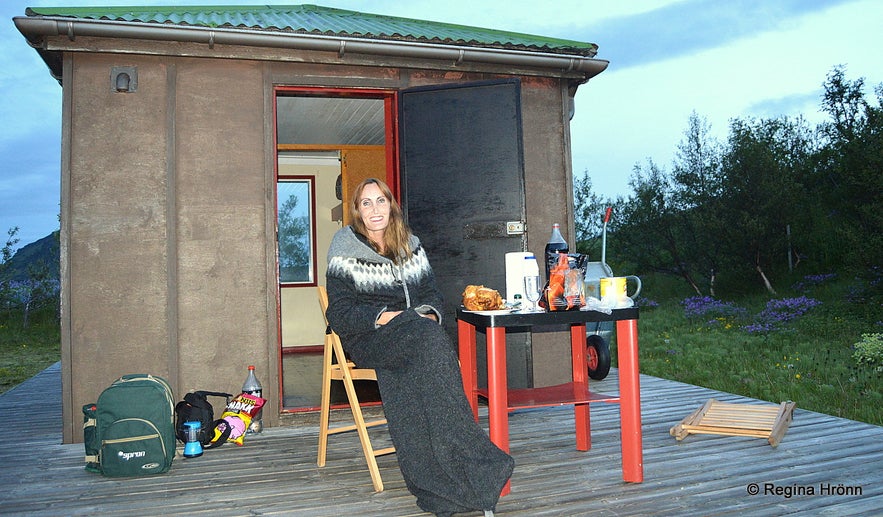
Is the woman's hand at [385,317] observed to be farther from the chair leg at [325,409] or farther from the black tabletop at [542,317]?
the chair leg at [325,409]

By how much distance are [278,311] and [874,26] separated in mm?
21921

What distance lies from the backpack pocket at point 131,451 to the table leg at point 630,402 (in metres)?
2.34

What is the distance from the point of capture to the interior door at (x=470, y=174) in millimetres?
4691

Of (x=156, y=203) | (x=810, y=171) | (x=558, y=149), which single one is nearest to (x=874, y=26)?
(x=810, y=171)

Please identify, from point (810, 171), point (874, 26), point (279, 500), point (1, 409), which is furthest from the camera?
point (874, 26)

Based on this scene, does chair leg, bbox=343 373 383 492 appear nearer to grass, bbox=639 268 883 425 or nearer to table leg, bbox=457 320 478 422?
table leg, bbox=457 320 478 422

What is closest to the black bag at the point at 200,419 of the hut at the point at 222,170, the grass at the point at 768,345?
the hut at the point at 222,170

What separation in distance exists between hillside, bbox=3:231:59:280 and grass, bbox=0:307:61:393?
929 millimetres

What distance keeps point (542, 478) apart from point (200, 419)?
81.5 inches

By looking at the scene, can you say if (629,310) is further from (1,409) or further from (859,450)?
(1,409)

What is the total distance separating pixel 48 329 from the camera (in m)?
13.1

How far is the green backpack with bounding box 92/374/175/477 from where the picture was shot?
132 inches

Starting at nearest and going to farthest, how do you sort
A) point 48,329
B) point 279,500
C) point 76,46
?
1. point 279,500
2. point 76,46
3. point 48,329

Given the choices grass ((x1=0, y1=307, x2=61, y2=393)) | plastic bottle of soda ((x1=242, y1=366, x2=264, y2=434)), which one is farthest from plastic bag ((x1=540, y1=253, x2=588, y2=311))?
grass ((x1=0, y1=307, x2=61, y2=393))
